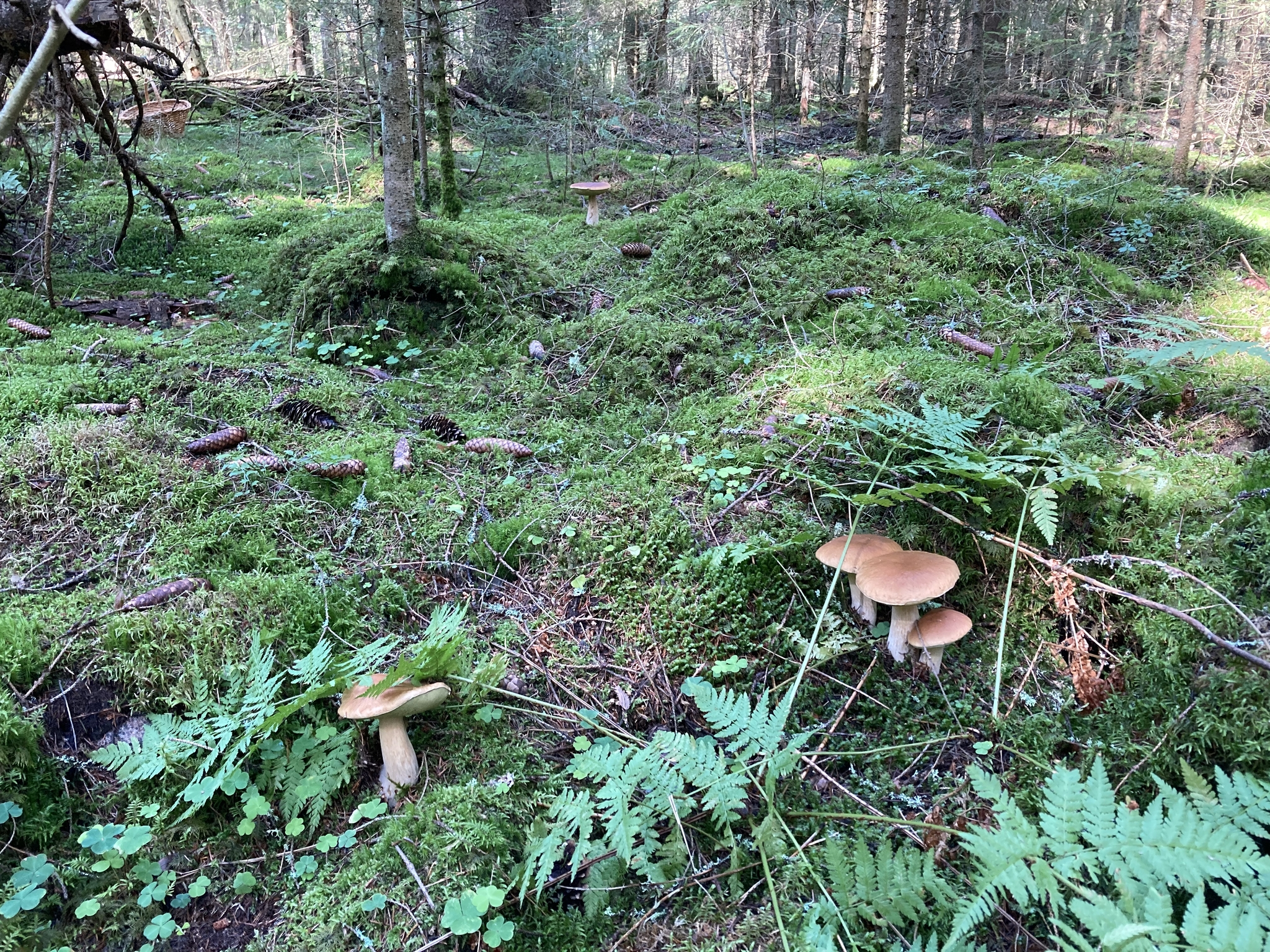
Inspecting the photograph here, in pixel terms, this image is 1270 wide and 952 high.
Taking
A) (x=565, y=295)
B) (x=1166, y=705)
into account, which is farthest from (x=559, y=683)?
(x=565, y=295)

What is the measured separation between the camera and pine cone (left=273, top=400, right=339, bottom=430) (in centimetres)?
418

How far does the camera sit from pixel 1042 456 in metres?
2.99

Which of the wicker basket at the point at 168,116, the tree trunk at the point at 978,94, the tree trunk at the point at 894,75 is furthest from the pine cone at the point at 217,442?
the tree trunk at the point at 978,94

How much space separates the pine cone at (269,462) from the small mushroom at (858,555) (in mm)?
2703

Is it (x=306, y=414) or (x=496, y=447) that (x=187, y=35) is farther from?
(x=496, y=447)

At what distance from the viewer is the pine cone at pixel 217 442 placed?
363 cm

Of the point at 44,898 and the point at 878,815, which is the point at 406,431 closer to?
the point at 44,898

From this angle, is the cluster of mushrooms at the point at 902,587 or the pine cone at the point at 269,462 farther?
the pine cone at the point at 269,462

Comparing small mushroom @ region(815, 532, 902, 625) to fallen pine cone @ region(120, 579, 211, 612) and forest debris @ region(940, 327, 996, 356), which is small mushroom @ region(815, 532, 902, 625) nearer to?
forest debris @ region(940, 327, 996, 356)

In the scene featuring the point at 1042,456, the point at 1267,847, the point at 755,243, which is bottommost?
the point at 1267,847

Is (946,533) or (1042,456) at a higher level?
(1042,456)

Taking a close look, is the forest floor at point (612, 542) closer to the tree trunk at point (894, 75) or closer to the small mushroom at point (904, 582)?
the small mushroom at point (904, 582)

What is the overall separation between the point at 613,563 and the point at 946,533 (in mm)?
1452

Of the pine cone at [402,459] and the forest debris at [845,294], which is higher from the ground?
the forest debris at [845,294]
